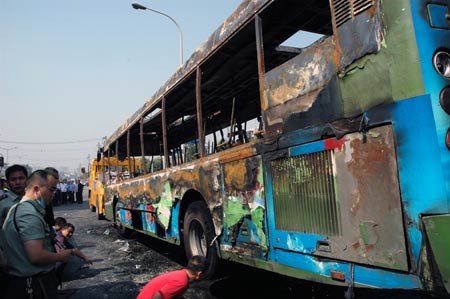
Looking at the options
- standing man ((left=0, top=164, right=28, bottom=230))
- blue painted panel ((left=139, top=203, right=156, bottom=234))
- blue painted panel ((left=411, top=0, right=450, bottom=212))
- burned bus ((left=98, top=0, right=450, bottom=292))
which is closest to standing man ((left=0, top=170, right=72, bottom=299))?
standing man ((left=0, top=164, right=28, bottom=230))

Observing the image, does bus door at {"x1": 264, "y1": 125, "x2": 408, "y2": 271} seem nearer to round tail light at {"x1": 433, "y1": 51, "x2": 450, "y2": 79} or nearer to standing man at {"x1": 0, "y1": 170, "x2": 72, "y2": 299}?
round tail light at {"x1": 433, "y1": 51, "x2": 450, "y2": 79}

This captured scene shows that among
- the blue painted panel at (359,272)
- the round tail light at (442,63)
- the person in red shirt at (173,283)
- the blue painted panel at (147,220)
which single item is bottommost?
the person in red shirt at (173,283)

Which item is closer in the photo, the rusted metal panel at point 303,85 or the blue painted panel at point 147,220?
the rusted metal panel at point 303,85

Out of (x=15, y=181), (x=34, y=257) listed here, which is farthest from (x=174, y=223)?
(x=34, y=257)

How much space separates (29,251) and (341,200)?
2099 mm

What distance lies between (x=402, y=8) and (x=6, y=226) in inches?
116

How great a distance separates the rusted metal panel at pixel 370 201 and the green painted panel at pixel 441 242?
203 mm

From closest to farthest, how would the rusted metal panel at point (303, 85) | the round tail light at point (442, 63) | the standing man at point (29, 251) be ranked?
the round tail light at point (442, 63)
the standing man at point (29, 251)
the rusted metal panel at point (303, 85)

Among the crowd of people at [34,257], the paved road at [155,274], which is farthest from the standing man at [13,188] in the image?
the paved road at [155,274]

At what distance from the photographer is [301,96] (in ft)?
10.3

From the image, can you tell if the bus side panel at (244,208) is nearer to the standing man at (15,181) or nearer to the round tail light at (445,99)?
the round tail light at (445,99)

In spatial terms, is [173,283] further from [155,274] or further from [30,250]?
[155,274]

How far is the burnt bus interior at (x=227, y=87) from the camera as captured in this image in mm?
3834

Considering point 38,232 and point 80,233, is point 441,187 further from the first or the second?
point 80,233
